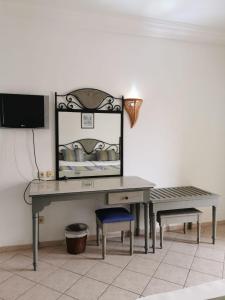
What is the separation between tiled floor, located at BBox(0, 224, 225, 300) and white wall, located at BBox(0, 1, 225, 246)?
0.40 m

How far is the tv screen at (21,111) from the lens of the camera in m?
2.80

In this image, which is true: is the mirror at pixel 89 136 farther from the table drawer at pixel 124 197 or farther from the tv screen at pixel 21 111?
the table drawer at pixel 124 197

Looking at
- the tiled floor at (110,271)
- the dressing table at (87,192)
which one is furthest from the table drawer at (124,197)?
the tiled floor at (110,271)

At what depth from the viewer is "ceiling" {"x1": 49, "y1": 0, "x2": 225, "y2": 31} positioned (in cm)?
276

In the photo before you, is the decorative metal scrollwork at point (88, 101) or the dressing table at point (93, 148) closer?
the dressing table at point (93, 148)

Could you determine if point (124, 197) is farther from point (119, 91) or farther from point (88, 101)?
point (119, 91)

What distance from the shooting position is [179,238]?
3346 mm

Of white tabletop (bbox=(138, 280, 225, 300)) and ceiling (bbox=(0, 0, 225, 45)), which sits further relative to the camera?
ceiling (bbox=(0, 0, 225, 45))

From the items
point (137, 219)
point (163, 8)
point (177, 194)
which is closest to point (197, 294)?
point (177, 194)

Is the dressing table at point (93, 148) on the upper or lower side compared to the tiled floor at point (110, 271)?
upper

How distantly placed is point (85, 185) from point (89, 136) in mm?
647

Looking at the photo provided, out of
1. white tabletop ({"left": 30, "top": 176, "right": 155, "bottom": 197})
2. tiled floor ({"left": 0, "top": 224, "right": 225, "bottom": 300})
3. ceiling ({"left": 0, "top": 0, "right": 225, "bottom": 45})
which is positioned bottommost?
tiled floor ({"left": 0, "top": 224, "right": 225, "bottom": 300})

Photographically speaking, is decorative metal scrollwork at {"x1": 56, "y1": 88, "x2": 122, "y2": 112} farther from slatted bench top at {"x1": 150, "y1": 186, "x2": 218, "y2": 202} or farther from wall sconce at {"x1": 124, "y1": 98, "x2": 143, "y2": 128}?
slatted bench top at {"x1": 150, "y1": 186, "x2": 218, "y2": 202}

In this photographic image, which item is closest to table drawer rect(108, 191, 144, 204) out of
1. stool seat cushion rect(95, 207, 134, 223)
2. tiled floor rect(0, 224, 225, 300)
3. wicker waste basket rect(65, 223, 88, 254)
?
stool seat cushion rect(95, 207, 134, 223)
